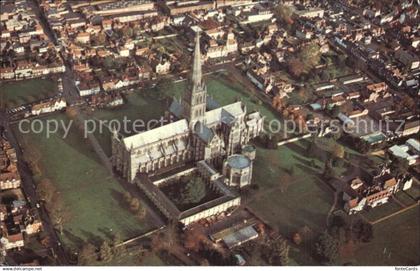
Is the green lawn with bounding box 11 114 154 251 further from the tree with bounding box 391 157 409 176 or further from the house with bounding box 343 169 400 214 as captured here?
the tree with bounding box 391 157 409 176

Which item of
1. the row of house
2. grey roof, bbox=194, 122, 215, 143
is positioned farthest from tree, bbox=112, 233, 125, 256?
grey roof, bbox=194, 122, 215, 143

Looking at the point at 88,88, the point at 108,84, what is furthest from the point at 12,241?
the point at 108,84

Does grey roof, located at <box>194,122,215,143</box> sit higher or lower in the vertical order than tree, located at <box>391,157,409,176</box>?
higher

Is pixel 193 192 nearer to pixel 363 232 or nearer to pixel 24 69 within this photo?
pixel 363 232

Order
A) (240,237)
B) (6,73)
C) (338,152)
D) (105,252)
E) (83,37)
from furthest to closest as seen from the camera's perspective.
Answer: (83,37)
(6,73)
(338,152)
(240,237)
(105,252)

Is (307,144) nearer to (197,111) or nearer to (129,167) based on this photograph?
(197,111)

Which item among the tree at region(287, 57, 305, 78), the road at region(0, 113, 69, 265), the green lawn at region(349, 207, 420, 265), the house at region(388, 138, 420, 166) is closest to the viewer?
the road at region(0, 113, 69, 265)
